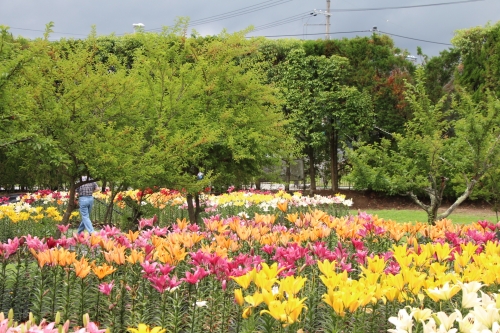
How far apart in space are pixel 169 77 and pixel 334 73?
37.4ft

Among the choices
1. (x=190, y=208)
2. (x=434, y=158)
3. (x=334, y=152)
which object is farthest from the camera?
(x=334, y=152)

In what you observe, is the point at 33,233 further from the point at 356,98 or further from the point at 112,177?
the point at 356,98

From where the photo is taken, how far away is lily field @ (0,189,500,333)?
2314 mm

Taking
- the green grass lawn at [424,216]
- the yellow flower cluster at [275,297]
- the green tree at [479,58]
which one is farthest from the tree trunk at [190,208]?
the green tree at [479,58]

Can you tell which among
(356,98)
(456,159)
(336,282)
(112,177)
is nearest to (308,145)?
(356,98)

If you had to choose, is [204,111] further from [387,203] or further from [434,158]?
[387,203]

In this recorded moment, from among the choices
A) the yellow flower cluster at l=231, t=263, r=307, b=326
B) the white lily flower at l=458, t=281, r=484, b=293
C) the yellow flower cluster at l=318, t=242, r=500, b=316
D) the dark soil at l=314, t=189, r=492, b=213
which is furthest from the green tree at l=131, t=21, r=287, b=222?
the dark soil at l=314, t=189, r=492, b=213

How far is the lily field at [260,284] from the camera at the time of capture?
231 cm

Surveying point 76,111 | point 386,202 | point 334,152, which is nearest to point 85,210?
point 76,111

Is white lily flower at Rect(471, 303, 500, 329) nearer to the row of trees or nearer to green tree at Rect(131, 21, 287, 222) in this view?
the row of trees

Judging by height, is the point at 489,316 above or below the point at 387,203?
above

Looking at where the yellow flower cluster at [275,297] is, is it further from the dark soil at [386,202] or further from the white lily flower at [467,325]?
the dark soil at [386,202]

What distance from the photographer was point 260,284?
2406 millimetres

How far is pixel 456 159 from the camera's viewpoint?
8.94 meters
